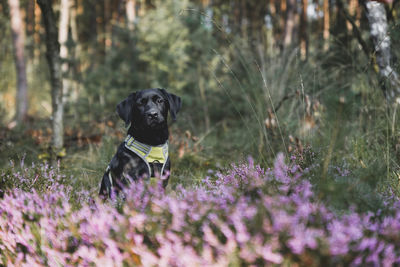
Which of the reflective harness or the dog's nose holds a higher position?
the dog's nose

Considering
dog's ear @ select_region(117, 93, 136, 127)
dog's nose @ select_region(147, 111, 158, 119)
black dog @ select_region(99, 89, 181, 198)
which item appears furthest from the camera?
dog's ear @ select_region(117, 93, 136, 127)

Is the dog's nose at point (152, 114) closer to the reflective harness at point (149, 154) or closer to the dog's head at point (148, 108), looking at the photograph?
the dog's head at point (148, 108)

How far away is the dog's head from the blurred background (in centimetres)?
58

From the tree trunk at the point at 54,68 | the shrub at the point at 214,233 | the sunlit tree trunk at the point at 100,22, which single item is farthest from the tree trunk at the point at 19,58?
the sunlit tree trunk at the point at 100,22

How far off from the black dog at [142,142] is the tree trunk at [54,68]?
1.76 m

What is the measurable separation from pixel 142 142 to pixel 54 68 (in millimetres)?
2206

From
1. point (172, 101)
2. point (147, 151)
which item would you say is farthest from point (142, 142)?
point (172, 101)

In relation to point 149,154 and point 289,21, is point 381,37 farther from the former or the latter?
point 289,21

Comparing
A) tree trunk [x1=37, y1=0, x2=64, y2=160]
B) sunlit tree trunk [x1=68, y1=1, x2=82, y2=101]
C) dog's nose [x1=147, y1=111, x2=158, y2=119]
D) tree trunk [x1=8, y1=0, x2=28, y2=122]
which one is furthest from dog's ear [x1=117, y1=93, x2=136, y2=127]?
tree trunk [x1=8, y1=0, x2=28, y2=122]

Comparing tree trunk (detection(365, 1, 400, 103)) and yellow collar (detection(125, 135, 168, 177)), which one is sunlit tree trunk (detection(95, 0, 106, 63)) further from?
yellow collar (detection(125, 135, 168, 177))

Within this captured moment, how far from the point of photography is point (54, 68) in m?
4.37

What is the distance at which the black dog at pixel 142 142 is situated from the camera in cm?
275

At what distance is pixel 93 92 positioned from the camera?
9.52 meters

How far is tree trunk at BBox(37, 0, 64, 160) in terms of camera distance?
4.17 m
